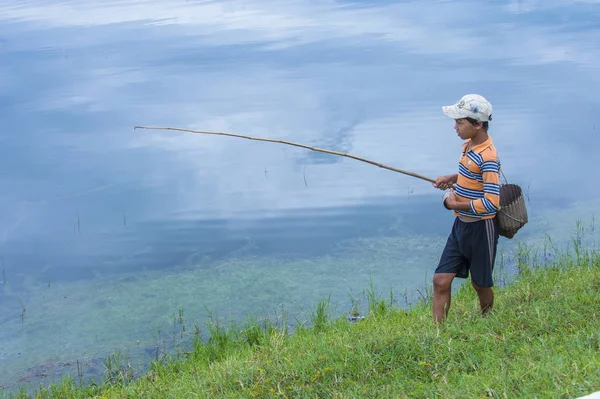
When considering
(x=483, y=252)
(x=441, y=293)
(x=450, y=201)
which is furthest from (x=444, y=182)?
(x=441, y=293)

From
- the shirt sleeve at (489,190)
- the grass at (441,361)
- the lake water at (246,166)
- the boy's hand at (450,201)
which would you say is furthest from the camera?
the lake water at (246,166)

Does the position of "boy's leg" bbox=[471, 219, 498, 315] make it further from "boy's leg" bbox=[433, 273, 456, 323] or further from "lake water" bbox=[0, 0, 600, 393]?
"lake water" bbox=[0, 0, 600, 393]

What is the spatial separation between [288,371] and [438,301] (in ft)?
3.09

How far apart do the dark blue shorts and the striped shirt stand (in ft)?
0.18

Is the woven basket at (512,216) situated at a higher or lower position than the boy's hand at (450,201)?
lower

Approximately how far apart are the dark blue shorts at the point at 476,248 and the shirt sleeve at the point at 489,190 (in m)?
0.13

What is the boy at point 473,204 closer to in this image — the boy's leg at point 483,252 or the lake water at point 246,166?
the boy's leg at point 483,252

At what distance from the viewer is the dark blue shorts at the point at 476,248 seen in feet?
12.9

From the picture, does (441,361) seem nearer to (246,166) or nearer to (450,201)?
(450,201)

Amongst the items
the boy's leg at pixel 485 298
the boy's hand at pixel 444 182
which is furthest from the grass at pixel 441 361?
the boy's hand at pixel 444 182

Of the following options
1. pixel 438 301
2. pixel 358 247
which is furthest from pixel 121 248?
pixel 438 301

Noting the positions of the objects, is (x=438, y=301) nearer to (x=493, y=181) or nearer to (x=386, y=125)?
(x=493, y=181)

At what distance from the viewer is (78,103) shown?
38.7 ft

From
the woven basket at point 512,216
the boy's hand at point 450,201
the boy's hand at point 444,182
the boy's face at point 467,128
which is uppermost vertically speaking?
the boy's face at point 467,128
